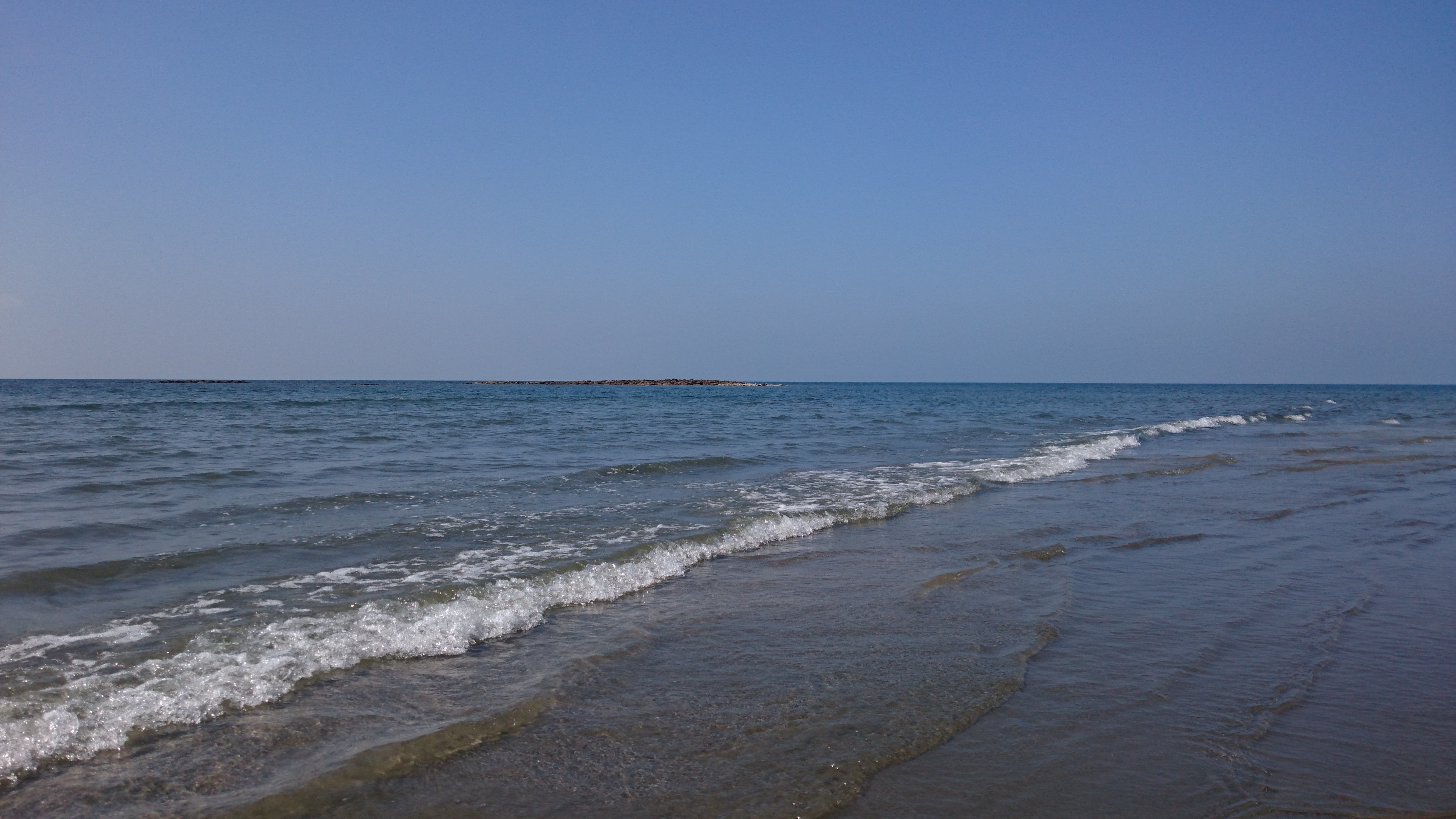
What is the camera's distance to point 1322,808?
10.8ft

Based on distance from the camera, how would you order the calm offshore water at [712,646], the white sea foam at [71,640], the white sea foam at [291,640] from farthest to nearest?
the white sea foam at [71,640] < the white sea foam at [291,640] < the calm offshore water at [712,646]

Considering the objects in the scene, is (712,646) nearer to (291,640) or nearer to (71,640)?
(291,640)

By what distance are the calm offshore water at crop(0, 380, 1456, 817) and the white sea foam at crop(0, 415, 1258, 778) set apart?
0.03 m

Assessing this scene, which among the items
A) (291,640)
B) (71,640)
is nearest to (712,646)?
(291,640)

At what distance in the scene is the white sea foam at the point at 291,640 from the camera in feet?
13.3

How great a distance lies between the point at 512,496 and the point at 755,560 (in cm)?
476

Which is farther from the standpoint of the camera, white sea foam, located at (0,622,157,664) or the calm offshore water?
white sea foam, located at (0,622,157,664)

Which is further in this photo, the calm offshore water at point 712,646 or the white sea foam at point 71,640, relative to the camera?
the white sea foam at point 71,640

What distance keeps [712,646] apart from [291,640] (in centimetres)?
274

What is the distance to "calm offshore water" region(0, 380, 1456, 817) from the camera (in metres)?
3.51

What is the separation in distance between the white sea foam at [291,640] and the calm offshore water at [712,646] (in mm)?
28

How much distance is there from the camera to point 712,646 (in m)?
5.42

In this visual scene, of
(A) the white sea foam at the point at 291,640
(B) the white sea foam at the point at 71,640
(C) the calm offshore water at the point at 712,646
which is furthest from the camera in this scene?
(B) the white sea foam at the point at 71,640

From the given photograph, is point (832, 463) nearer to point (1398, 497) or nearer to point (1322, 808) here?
point (1398, 497)
